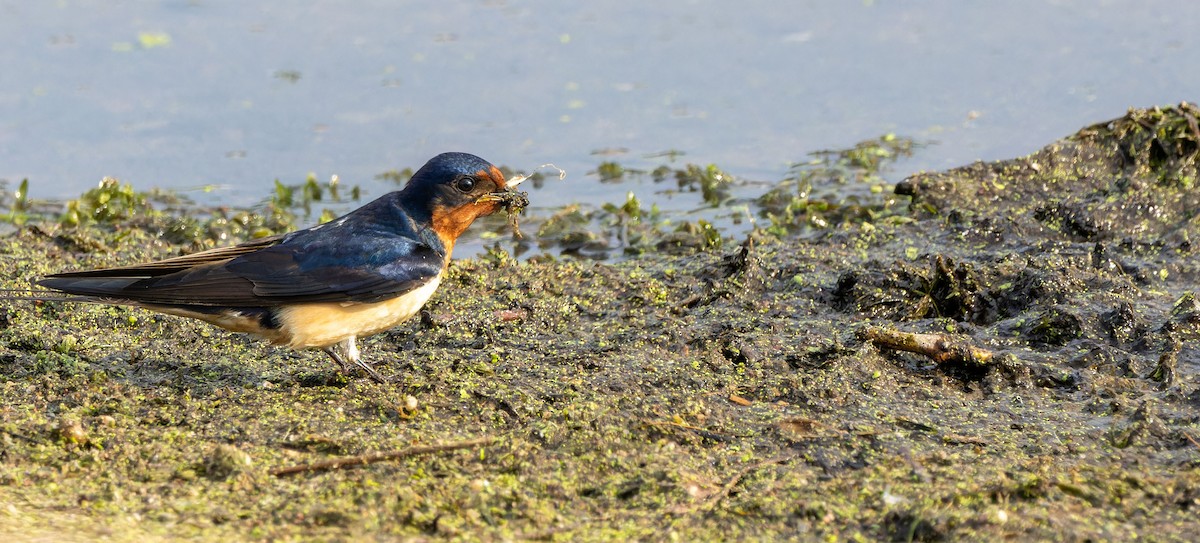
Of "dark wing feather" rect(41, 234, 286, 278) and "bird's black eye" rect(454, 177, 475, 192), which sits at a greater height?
"bird's black eye" rect(454, 177, 475, 192)

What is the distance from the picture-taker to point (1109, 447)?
4.36 m

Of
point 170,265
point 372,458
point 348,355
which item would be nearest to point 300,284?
point 348,355

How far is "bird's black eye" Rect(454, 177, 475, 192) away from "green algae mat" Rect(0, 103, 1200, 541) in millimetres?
653

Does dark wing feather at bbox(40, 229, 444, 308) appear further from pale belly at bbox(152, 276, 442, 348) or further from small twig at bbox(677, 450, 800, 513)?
small twig at bbox(677, 450, 800, 513)

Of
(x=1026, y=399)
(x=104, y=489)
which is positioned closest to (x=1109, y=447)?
(x=1026, y=399)

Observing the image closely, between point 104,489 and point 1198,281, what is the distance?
4.84 m

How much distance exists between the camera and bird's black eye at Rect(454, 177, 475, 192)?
17.4ft

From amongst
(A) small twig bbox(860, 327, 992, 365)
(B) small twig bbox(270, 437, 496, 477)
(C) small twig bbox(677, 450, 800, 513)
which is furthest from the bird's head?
(C) small twig bbox(677, 450, 800, 513)

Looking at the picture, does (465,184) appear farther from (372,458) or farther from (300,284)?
(372,458)

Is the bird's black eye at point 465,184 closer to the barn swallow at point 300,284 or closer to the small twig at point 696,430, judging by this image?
the barn swallow at point 300,284

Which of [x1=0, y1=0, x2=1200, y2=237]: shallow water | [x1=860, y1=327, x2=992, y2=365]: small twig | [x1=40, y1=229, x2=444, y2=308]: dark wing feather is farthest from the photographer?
[x1=0, y1=0, x2=1200, y2=237]: shallow water

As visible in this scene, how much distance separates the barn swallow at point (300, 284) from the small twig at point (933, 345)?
171cm

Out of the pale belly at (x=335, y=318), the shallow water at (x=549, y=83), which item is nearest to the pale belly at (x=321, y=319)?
the pale belly at (x=335, y=318)

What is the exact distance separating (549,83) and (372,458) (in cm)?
635
